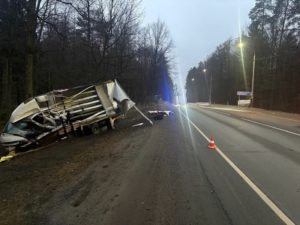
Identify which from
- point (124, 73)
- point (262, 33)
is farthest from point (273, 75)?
point (124, 73)

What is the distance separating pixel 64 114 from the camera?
25.5 m

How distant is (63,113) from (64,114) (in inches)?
3.0

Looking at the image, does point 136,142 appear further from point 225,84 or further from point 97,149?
point 225,84

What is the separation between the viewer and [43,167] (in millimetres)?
14523

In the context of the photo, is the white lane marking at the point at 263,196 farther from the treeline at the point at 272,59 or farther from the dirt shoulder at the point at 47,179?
the treeline at the point at 272,59

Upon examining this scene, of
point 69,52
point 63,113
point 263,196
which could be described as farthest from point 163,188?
point 69,52

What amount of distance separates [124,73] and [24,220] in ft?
170

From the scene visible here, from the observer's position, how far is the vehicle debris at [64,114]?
23.0 metres

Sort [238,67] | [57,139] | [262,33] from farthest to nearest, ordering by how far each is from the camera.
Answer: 1. [238,67]
2. [262,33]
3. [57,139]

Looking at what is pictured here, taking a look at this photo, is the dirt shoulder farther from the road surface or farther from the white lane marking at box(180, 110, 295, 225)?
the white lane marking at box(180, 110, 295, 225)

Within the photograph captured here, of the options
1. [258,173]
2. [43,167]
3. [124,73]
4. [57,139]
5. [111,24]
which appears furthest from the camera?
[124,73]

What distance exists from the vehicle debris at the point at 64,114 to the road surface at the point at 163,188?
6239 millimetres

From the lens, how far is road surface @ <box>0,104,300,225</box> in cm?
788

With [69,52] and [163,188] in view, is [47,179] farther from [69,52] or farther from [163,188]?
[69,52]
